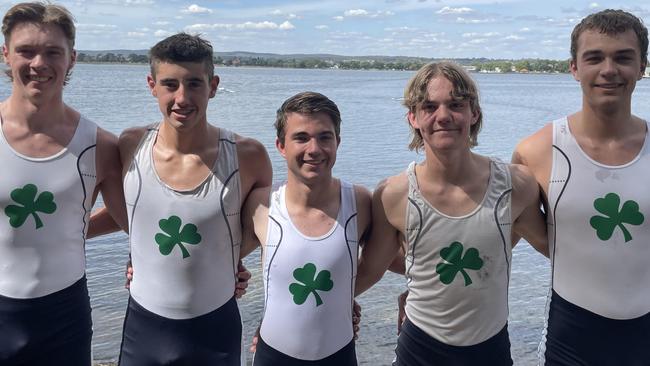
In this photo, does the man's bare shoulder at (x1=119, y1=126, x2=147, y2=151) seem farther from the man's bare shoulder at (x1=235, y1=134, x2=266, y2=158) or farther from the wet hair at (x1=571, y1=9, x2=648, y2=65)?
the wet hair at (x1=571, y1=9, x2=648, y2=65)

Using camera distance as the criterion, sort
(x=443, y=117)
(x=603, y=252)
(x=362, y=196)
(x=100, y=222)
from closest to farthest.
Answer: (x=443, y=117)
(x=603, y=252)
(x=362, y=196)
(x=100, y=222)

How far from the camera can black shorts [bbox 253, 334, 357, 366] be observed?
11.1ft

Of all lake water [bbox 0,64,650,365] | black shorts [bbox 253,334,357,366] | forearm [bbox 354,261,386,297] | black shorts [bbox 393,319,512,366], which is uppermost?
forearm [bbox 354,261,386,297]

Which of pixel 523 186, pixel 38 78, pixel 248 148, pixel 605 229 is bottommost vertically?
pixel 605 229

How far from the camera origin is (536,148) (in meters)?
3.52

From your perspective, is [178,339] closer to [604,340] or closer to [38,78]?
[38,78]

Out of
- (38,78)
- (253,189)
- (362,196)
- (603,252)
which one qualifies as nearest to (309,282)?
(362,196)

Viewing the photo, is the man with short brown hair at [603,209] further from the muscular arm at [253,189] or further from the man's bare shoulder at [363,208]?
the muscular arm at [253,189]

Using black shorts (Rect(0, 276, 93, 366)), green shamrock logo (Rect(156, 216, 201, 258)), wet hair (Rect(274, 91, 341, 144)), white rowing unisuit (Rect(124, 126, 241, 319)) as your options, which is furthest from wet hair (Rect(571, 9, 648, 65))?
black shorts (Rect(0, 276, 93, 366))

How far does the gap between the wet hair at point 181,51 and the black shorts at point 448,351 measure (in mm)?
1823

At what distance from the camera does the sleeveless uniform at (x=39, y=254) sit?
3477 mm

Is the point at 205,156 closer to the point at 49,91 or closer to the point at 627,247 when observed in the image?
the point at 49,91

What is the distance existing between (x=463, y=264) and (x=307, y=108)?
1.14 meters

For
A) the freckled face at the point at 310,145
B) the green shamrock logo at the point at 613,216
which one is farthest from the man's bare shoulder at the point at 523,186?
the freckled face at the point at 310,145
